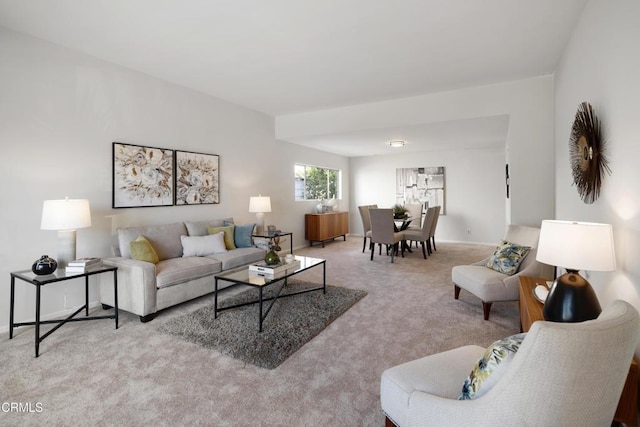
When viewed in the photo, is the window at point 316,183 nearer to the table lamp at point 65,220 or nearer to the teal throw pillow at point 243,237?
the teal throw pillow at point 243,237

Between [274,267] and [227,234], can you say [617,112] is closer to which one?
[274,267]

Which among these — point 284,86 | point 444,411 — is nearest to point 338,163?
point 284,86

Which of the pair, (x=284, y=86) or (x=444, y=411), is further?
(x=284, y=86)

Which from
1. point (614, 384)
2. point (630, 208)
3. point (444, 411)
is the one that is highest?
point (630, 208)

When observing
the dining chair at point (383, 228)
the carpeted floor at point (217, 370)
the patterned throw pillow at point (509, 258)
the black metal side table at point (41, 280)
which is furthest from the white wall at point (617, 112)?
the black metal side table at point (41, 280)

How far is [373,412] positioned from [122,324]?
242 centimetres

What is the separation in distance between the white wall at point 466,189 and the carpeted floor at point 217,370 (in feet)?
14.0

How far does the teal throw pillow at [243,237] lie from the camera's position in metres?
4.34

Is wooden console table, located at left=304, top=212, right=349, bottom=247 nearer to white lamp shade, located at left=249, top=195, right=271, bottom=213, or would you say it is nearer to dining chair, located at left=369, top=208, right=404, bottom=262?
dining chair, located at left=369, top=208, right=404, bottom=262

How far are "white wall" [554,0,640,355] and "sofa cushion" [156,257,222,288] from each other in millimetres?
3389

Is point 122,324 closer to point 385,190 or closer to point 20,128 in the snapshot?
point 20,128

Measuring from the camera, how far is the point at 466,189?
7.36m

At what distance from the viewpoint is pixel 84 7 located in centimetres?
243

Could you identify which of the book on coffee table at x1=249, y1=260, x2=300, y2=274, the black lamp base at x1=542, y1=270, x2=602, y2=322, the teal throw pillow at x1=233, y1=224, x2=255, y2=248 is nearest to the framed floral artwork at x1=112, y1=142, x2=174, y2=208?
the teal throw pillow at x1=233, y1=224, x2=255, y2=248
